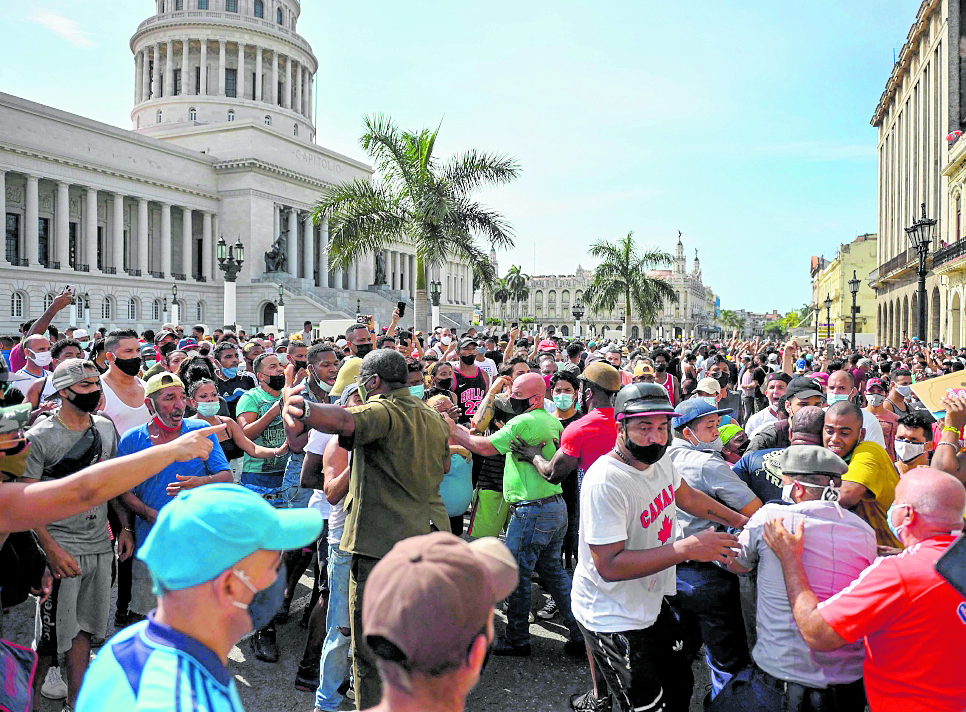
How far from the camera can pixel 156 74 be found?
65.6 meters

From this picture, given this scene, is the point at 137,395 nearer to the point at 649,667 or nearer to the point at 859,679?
the point at 649,667

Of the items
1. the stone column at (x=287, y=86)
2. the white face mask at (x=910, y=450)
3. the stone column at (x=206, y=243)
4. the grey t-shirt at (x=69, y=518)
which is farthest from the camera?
the stone column at (x=287, y=86)

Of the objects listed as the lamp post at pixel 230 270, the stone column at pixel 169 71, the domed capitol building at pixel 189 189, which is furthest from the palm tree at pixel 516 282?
the lamp post at pixel 230 270

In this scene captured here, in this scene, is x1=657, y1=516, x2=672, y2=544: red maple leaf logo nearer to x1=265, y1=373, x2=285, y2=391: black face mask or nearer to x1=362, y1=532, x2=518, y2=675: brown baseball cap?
x1=362, y1=532, x2=518, y2=675: brown baseball cap

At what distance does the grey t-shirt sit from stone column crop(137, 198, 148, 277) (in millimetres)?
50659

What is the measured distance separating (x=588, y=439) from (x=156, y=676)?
3358 millimetres

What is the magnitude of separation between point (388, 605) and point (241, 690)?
3.57 m

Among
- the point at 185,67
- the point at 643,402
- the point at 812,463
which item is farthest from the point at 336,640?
the point at 185,67

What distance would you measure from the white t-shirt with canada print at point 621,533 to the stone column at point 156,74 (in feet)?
244

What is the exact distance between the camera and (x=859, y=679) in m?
2.98

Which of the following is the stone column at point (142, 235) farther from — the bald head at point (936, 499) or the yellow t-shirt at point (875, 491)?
the bald head at point (936, 499)

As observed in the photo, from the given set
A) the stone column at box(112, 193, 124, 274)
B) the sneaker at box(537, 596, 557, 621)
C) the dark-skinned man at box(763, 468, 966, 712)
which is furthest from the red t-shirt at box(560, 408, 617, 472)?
the stone column at box(112, 193, 124, 274)

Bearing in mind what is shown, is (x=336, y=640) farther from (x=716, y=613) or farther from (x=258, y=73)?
(x=258, y=73)

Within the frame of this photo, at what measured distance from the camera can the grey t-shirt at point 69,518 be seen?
12.8ft
